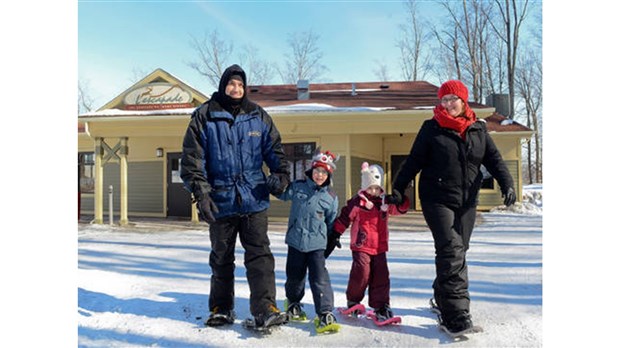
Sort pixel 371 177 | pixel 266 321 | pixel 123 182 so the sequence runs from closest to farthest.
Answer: pixel 266 321, pixel 371 177, pixel 123 182

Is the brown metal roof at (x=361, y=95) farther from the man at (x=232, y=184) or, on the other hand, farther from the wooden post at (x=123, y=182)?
the man at (x=232, y=184)

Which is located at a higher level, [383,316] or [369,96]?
[369,96]

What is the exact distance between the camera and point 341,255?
6.49 metres

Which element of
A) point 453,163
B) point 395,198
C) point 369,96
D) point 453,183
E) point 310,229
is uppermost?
point 369,96

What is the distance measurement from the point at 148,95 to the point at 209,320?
9.38m

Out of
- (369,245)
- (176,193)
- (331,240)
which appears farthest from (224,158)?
(176,193)

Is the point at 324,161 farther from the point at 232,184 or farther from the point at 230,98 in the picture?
the point at 230,98

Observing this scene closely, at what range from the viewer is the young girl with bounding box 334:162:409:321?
3537 millimetres

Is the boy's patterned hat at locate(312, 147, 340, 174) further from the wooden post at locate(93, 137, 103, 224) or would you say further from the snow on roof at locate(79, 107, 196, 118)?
the wooden post at locate(93, 137, 103, 224)

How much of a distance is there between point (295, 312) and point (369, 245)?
0.80 m

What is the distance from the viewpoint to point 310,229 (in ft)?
11.5

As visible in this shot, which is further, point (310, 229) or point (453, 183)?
point (310, 229)

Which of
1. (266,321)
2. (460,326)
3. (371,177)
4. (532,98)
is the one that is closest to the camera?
(460,326)

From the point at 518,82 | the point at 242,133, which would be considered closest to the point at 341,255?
the point at 242,133
